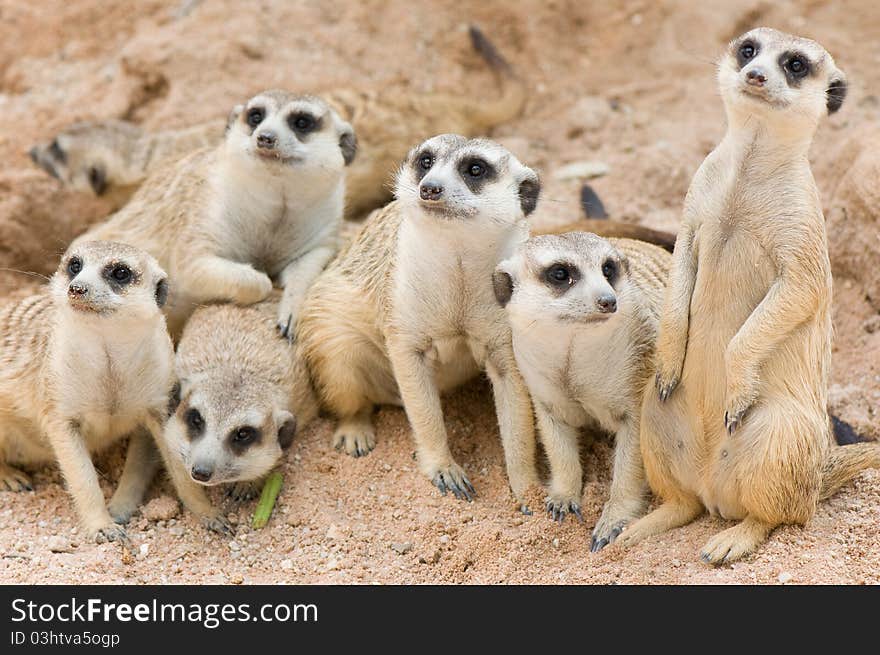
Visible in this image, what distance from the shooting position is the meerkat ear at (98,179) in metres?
4.85

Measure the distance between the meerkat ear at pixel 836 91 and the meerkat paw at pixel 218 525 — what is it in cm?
195

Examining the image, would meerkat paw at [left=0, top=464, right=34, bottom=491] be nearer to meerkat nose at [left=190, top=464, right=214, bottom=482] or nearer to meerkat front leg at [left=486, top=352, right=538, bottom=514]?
meerkat nose at [left=190, top=464, right=214, bottom=482]

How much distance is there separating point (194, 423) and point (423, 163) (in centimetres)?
98

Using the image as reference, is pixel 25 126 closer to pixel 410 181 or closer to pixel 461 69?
pixel 461 69

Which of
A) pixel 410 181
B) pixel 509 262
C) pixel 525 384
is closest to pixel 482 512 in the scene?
pixel 525 384

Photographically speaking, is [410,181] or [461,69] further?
→ [461,69]

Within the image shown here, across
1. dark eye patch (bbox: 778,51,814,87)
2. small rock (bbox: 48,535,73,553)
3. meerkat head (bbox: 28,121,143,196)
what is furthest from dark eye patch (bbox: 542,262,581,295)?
meerkat head (bbox: 28,121,143,196)

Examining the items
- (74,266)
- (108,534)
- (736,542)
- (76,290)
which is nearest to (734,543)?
(736,542)

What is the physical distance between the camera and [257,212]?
389cm

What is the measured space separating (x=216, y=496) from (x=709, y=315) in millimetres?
1577

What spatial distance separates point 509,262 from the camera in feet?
9.68

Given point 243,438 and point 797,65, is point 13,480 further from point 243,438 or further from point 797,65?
point 797,65

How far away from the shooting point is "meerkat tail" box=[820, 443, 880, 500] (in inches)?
118

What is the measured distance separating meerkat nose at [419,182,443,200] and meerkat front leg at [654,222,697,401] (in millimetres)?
623
